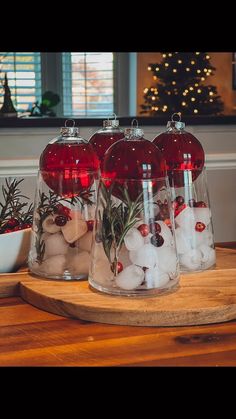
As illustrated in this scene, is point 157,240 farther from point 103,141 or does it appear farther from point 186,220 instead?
point 103,141

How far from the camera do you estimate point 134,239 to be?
1.01 meters

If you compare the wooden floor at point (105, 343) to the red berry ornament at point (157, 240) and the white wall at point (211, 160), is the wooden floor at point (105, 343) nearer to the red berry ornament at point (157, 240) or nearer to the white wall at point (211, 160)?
the red berry ornament at point (157, 240)

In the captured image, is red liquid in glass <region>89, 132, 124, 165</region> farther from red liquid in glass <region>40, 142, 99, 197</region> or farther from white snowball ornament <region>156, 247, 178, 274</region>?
white snowball ornament <region>156, 247, 178, 274</region>

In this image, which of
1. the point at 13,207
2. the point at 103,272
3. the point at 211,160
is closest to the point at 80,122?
the point at 211,160

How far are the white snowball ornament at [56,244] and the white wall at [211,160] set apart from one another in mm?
1708

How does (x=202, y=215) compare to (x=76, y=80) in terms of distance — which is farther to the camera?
(x=76, y=80)

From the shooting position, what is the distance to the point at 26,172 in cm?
289

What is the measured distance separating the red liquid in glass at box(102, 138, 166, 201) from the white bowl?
25 centimetres

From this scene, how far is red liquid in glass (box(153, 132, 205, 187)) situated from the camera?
3.83ft

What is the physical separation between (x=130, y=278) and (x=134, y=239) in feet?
0.23
